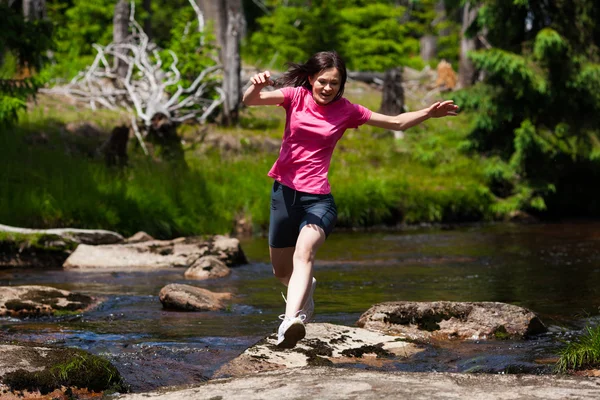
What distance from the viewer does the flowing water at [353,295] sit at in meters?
7.41

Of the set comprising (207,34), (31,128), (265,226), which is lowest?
(265,226)

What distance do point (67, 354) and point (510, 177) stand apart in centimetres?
1644

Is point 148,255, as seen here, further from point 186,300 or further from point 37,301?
point 37,301

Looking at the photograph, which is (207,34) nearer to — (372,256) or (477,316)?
(372,256)

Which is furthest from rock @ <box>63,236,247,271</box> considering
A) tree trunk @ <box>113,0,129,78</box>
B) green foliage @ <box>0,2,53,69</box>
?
tree trunk @ <box>113,0,129,78</box>

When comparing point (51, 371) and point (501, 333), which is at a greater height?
point (51, 371)

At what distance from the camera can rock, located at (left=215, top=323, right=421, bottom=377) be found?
684cm

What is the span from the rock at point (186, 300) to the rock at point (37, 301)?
2.66ft

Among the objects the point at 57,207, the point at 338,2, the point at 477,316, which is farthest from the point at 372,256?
the point at 338,2

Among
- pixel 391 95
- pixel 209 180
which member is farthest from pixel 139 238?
pixel 391 95

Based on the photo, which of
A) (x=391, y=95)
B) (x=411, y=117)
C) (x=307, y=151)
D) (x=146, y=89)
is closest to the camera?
(x=307, y=151)

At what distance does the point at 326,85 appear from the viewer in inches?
277

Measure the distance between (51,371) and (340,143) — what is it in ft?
61.7

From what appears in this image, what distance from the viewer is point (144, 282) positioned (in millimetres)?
12195
